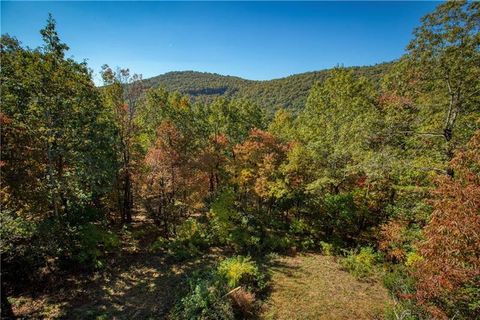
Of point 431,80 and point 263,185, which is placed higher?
point 431,80

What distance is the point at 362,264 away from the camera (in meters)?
12.4

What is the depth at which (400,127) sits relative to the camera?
39.2ft

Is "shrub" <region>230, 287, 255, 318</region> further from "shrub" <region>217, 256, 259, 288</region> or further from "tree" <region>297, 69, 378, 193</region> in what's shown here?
"tree" <region>297, 69, 378, 193</region>

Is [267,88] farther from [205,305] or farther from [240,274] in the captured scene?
[205,305]

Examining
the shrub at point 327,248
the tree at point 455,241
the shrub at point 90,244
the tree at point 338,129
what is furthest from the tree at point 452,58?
the shrub at point 90,244

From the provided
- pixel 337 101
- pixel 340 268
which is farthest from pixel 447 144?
pixel 337 101

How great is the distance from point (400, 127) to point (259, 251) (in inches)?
386

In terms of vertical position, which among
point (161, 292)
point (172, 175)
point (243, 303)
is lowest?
point (161, 292)

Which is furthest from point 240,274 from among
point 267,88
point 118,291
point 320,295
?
point 267,88

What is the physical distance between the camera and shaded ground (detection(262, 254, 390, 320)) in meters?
8.97

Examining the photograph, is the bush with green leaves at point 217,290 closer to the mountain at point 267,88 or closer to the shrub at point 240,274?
the shrub at point 240,274

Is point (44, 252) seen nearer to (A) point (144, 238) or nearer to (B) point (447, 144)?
(A) point (144, 238)

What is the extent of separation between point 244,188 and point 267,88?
8926 cm

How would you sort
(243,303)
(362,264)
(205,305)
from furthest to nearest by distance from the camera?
(362,264) → (243,303) → (205,305)
